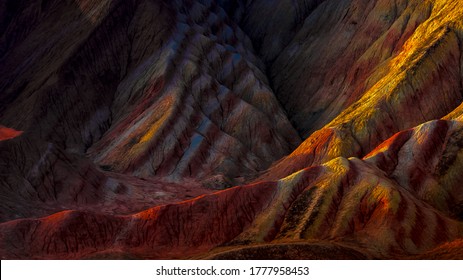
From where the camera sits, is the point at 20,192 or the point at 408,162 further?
the point at 20,192

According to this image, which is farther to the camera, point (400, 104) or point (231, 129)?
point (231, 129)

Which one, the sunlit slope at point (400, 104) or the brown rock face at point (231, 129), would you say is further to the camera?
the sunlit slope at point (400, 104)

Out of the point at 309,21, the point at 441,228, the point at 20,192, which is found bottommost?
the point at 441,228

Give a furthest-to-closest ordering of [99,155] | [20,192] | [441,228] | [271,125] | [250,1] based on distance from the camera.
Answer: [250,1] → [271,125] → [99,155] → [20,192] → [441,228]

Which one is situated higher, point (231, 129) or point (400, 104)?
point (231, 129)

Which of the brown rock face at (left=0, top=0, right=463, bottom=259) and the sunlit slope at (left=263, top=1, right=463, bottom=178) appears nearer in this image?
the brown rock face at (left=0, top=0, right=463, bottom=259)

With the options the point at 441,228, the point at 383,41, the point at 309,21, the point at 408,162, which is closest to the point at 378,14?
the point at 383,41
